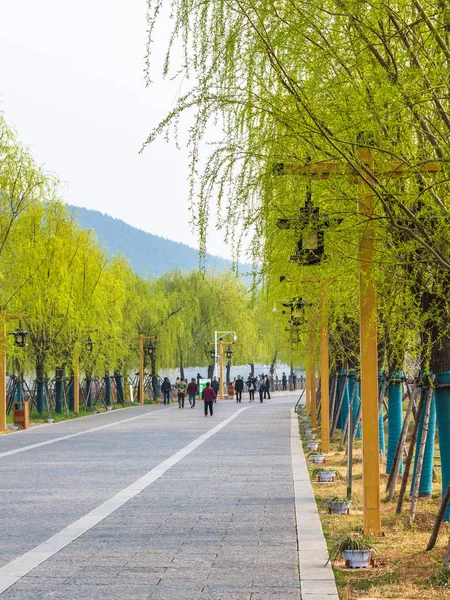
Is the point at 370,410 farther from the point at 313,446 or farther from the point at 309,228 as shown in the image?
the point at 313,446

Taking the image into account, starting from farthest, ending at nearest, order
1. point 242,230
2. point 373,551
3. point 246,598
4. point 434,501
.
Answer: point 434,501
point 373,551
point 242,230
point 246,598

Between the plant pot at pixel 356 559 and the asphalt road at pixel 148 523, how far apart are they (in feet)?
1.54

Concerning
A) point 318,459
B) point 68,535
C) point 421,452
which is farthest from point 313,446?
point 68,535

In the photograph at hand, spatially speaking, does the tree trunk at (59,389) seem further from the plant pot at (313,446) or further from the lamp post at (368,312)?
the lamp post at (368,312)

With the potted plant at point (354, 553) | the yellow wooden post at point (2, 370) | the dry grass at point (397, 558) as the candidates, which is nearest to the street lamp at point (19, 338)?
the yellow wooden post at point (2, 370)

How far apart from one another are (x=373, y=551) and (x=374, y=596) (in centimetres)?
137

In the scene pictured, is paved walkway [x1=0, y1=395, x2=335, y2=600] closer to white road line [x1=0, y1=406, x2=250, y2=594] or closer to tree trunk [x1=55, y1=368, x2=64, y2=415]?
white road line [x1=0, y1=406, x2=250, y2=594]

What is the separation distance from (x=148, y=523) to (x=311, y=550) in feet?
8.45

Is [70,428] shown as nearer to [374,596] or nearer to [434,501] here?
[434,501]

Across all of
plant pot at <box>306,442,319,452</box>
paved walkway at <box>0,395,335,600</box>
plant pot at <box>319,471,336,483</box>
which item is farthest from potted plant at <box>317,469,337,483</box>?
plant pot at <box>306,442,319,452</box>

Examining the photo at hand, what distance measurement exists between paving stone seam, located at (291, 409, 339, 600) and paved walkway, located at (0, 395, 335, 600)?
5cm

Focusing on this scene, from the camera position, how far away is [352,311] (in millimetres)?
14578

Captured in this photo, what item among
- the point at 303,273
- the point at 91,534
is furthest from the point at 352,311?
the point at 91,534

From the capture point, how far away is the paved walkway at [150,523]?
25.7 feet
